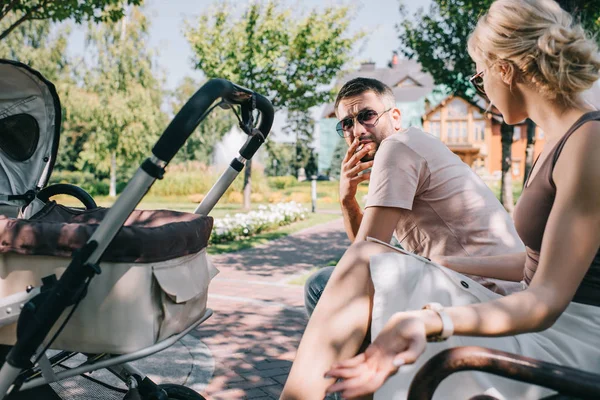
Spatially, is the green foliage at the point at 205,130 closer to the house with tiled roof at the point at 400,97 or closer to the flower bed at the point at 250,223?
the house with tiled roof at the point at 400,97

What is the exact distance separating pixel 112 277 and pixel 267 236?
9.81 meters

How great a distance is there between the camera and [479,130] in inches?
1837

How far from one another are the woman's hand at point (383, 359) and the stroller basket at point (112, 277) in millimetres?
868

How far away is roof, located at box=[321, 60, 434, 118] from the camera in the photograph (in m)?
51.2

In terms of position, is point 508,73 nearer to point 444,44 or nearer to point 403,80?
point 444,44

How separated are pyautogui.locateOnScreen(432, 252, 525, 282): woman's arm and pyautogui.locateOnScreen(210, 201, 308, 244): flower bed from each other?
8516 millimetres

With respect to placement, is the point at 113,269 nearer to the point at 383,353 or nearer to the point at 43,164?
the point at 383,353

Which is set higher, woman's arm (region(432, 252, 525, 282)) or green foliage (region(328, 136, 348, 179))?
woman's arm (region(432, 252, 525, 282))

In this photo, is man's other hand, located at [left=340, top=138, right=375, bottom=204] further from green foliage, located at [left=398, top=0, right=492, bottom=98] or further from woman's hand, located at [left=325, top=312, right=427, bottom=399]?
green foliage, located at [left=398, top=0, right=492, bottom=98]

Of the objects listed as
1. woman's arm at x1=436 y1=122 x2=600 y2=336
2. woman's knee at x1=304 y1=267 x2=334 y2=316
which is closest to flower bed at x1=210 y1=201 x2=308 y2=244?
woman's knee at x1=304 y1=267 x2=334 y2=316

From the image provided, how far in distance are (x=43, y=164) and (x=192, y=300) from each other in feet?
5.31

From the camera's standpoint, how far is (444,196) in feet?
8.18

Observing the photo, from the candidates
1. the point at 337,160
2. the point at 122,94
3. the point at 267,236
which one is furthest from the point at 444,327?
the point at 337,160

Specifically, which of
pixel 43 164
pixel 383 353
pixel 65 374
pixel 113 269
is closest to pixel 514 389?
pixel 383 353
